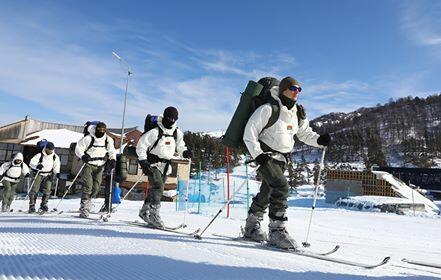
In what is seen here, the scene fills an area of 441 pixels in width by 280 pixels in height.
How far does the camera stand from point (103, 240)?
4383 mm

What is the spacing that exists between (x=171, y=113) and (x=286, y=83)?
8.89 feet

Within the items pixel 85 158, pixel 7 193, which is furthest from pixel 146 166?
pixel 7 193

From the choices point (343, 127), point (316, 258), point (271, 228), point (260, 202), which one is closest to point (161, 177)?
point (260, 202)

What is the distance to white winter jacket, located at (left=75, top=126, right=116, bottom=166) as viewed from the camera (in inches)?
331

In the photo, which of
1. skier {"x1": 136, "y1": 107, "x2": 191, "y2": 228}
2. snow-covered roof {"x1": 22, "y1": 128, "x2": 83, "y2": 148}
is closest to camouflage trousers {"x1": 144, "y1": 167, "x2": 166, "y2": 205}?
skier {"x1": 136, "y1": 107, "x2": 191, "y2": 228}

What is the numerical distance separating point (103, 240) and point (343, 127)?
573ft

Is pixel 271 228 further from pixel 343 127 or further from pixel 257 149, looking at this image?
pixel 343 127

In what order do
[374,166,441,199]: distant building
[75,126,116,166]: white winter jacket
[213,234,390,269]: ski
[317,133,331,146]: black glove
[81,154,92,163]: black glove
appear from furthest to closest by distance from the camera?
[374,166,441,199]: distant building, [75,126,116,166]: white winter jacket, [81,154,92,163]: black glove, [317,133,331,146]: black glove, [213,234,390,269]: ski

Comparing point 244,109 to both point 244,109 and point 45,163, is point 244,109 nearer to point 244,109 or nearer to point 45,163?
point 244,109

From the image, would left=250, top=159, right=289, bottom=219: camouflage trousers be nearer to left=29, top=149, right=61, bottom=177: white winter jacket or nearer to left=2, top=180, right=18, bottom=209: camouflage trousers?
left=29, top=149, right=61, bottom=177: white winter jacket

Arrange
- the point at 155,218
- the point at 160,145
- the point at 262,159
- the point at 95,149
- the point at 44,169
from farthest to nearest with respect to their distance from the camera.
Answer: the point at 44,169
the point at 95,149
the point at 160,145
the point at 155,218
the point at 262,159

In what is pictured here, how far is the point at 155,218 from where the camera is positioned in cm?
647

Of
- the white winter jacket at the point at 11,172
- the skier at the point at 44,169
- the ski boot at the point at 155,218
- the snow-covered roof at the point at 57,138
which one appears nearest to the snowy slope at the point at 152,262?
the ski boot at the point at 155,218

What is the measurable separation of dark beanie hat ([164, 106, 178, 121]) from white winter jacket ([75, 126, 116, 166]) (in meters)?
2.48
